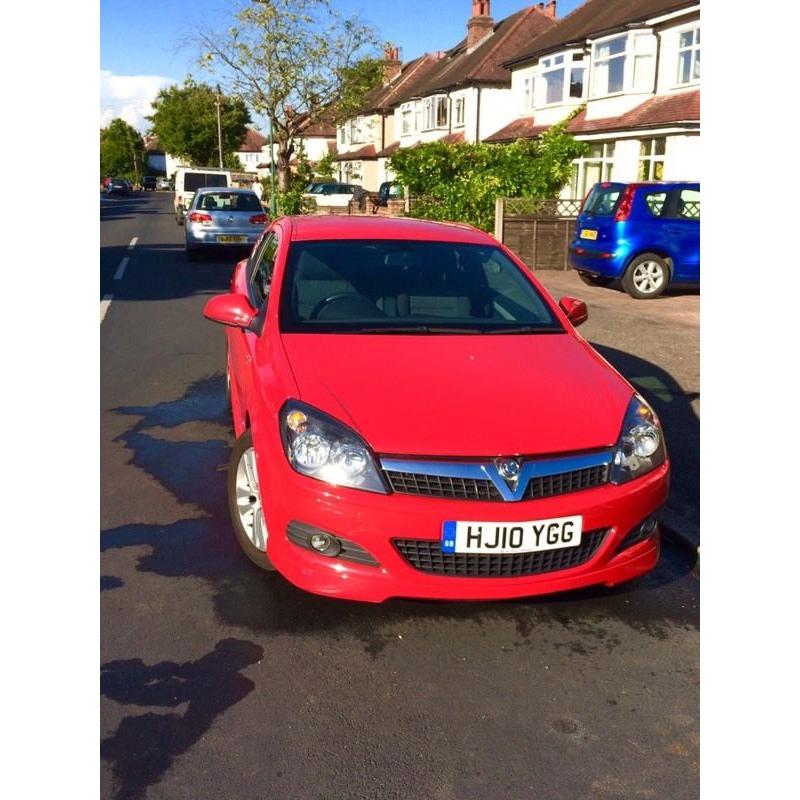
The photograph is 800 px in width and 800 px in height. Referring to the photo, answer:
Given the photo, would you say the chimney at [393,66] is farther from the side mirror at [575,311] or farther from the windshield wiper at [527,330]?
the windshield wiper at [527,330]

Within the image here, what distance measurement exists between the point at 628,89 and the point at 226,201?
44.6 ft

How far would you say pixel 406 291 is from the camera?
4.58m

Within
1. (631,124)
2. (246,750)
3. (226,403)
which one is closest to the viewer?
(246,750)

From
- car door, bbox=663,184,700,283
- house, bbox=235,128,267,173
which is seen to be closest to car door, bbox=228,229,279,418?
car door, bbox=663,184,700,283

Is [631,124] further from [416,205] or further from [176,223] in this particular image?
[176,223]

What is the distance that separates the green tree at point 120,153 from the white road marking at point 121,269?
10262 cm

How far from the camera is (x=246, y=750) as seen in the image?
273cm

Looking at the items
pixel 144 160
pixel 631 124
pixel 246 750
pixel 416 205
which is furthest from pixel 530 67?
pixel 144 160

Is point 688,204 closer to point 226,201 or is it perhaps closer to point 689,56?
point 226,201

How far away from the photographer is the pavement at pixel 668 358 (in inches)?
195

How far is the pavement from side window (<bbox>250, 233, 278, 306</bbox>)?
271 centimetres

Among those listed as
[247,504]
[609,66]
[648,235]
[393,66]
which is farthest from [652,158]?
[393,66]

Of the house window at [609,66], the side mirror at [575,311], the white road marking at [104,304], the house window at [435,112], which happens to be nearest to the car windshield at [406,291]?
the side mirror at [575,311]

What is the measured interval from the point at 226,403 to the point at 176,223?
29735mm
